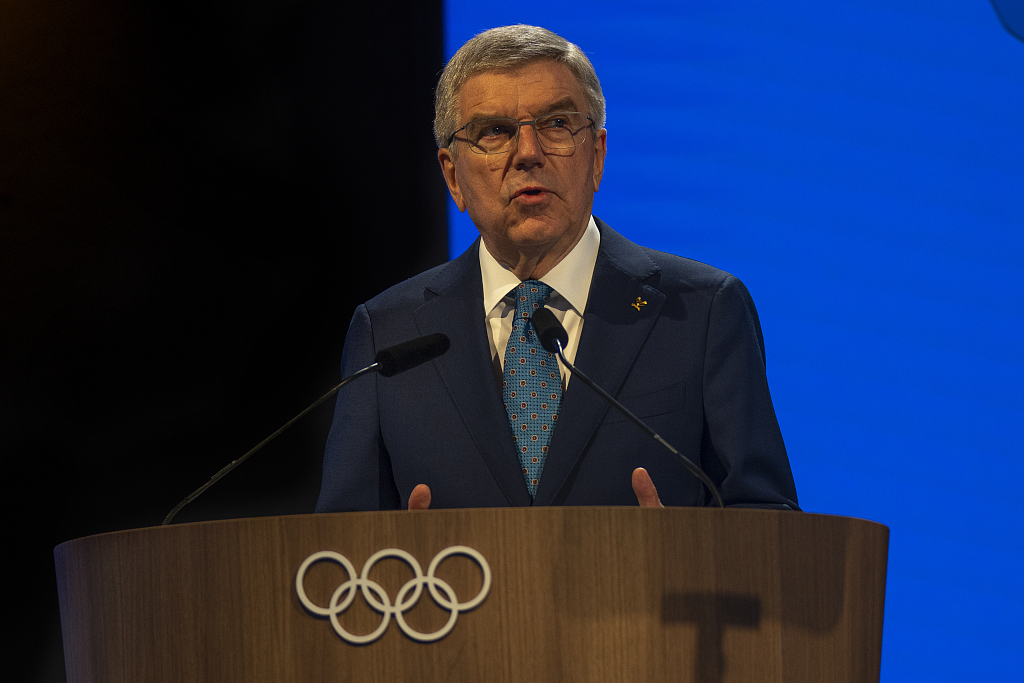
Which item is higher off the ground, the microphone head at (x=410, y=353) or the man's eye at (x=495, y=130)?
the man's eye at (x=495, y=130)

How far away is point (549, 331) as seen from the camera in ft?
4.18

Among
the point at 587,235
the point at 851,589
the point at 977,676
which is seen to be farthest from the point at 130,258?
the point at 977,676

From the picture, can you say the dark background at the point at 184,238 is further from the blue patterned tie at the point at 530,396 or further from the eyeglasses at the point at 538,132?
the blue patterned tie at the point at 530,396

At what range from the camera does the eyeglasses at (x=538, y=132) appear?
5.80 feet

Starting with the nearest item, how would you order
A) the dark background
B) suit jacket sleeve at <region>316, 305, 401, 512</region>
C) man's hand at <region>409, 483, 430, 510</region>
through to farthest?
man's hand at <region>409, 483, 430, 510</region> → suit jacket sleeve at <region>316, 305, 401, 512</region> → the dark background

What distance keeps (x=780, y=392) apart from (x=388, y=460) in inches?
34.8

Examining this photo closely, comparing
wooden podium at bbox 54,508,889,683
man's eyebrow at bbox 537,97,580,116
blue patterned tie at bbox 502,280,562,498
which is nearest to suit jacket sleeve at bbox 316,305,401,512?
Result: blue patterned tie at bbox 502,280,562,498

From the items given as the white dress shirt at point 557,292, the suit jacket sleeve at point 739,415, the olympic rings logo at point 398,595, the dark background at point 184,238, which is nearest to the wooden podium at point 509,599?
the olympic rings logo at point 398,595

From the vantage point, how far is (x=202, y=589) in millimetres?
927

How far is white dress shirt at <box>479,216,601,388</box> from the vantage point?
174 cm

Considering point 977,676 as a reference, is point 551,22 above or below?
above

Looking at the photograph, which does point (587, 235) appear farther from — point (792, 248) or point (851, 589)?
point (851, 589)

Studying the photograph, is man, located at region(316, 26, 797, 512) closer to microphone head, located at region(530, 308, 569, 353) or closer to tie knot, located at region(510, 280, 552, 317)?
tie knot, located at region(510, 280, 552, 317)

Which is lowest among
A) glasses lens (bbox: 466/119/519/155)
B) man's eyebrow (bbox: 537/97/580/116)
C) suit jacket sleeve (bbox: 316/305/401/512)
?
suit jacket sleeve (bbox: 316/305/401/512)
